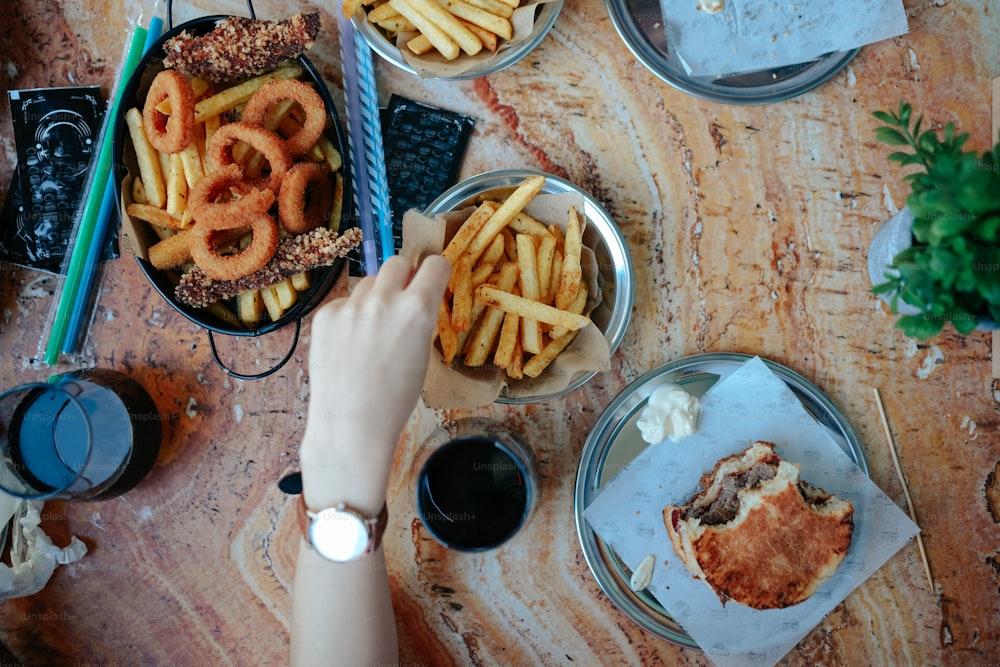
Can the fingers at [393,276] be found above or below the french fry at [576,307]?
above

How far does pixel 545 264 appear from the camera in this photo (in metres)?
1.37

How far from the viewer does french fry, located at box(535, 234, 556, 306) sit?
4.48 ft

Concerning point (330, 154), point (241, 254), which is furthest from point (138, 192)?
point (330, 154)

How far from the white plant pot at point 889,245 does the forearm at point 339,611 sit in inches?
44.3

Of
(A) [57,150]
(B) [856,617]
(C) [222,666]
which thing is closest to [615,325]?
(B) [856,617]

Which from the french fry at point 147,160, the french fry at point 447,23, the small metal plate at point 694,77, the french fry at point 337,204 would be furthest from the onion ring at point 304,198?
the small metal plate at point 694,77

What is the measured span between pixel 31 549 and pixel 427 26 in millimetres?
1514

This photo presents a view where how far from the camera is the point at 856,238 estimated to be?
154 centimetres

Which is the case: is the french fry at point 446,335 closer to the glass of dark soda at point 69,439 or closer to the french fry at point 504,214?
the french fry at point 504,214

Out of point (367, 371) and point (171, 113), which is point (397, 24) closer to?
point (171, 113)

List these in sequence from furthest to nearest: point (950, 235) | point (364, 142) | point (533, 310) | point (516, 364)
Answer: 1. point (364, 142)
2. point (516, 364)
3. point (533, 310)
4. point (950, 235)

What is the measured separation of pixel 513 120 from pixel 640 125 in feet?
0.96

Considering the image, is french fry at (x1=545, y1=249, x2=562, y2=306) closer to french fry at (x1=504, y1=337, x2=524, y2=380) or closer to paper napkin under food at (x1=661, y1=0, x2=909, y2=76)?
french fry at (x1=504, y1=337, x2=524, y2=380)

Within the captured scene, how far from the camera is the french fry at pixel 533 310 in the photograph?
1.30m
